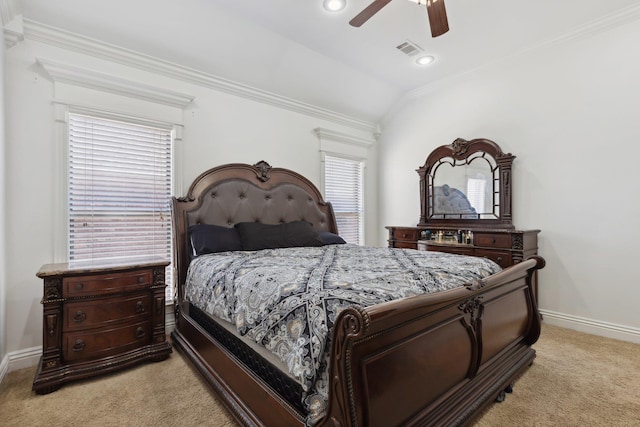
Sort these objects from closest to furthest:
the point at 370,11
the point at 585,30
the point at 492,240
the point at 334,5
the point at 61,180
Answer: the point at 370,11 → the point at 61,180 → the point at 334,5 → the point at 585,30 → the point at 492,240

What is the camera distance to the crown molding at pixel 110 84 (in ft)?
7.78

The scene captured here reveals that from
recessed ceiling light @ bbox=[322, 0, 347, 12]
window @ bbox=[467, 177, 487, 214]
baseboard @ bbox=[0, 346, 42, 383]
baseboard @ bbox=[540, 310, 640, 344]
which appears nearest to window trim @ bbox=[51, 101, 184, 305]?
baseboard @ bbox=[0, 346, 42, 383]

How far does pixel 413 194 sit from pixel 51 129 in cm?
405

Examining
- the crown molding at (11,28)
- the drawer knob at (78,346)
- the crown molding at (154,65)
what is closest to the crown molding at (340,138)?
the crown molding at (154,65)

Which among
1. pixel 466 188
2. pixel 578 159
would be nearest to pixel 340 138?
pixel 466 188

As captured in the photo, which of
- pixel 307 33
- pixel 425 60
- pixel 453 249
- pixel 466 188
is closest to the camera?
pixel 307 33

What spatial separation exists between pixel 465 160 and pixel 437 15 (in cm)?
211

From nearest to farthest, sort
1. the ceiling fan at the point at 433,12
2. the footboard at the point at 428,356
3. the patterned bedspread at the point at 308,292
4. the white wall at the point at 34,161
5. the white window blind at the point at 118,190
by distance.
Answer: the footboard at the point at 428,356
the patterned bedspread at the point at 308,292
the ceiling fan at the point at 433,12
the white wall at the point at 34,161
the white window blind at the point at 118,190

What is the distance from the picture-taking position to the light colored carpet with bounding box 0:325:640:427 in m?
1.65

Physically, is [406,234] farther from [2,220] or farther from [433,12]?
[2,220]

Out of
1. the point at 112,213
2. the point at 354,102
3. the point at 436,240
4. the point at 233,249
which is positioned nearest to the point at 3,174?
the point at 112,213

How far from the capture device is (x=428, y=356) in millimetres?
1299

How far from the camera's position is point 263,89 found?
3.60 m

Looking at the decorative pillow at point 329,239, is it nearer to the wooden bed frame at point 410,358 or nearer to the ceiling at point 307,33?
the wooden bed frame at point 410,358
